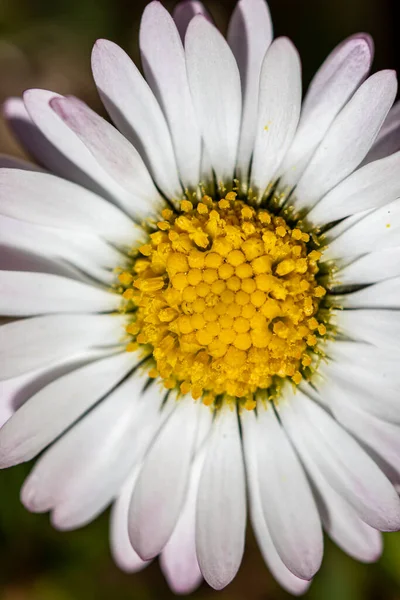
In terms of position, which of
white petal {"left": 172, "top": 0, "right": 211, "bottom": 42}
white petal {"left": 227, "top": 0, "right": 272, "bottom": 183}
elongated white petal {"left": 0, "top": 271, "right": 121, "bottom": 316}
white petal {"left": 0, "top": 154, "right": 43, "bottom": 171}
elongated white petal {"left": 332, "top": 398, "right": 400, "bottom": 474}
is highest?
white petal {"left": 172, "top": 0, "right": 211, "bottom": 42}

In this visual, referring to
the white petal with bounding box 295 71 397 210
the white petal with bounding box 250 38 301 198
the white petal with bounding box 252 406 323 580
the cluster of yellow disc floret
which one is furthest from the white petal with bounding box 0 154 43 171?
the white petal with bounding box 252 406 323 580

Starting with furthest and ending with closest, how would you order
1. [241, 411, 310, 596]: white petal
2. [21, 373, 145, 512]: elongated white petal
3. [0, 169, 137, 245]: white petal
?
[241, 411, 310, 596]: white petal
[21, 373, 145, 512]: elongated white petal
[0, 169, 137, 245]: white petal

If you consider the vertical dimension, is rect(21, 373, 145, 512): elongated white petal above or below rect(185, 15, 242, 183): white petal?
below

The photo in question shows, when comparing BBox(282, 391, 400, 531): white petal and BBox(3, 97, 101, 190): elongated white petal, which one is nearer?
BBox(282, 391, 400, 531): white petal

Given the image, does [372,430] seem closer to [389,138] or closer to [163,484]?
[163,484]

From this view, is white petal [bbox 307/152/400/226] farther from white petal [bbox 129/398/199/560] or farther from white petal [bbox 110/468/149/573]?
white petal [bbox 110/468/149/573]

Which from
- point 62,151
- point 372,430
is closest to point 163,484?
point 372,430

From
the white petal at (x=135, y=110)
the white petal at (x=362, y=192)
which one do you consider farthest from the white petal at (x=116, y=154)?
the white petal at (x=362, y=192)

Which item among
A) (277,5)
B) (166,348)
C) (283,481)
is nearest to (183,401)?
(166,348)

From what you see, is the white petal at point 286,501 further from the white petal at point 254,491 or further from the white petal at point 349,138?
the white petal at point 349,138
